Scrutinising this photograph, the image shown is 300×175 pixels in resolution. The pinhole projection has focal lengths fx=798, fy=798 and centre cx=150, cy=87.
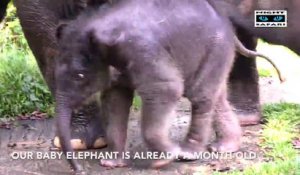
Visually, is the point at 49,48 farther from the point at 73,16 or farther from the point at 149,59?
the point at 149,59

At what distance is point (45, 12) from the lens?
3758mm

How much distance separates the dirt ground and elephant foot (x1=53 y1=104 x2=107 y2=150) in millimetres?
144

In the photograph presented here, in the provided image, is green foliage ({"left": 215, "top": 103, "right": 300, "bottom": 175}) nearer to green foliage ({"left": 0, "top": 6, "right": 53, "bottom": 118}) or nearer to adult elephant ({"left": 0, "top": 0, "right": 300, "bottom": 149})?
adult elephant ({"left": 0, "top": 0, "right": 300, "bottom": 149})

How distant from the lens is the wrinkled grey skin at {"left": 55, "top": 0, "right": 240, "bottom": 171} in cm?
331

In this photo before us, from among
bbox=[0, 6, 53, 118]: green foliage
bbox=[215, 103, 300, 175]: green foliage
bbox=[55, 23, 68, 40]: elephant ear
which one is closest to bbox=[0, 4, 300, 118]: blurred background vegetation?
bbox=[0, 6, 53, 118]: green foliage

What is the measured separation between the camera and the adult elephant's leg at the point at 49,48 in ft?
12.3

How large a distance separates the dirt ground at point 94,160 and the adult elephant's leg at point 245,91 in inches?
3.2

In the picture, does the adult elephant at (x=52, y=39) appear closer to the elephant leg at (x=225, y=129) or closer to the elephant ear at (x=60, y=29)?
the elephant ear at (x=60, y=29)

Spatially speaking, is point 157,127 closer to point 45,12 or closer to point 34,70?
point 45,12

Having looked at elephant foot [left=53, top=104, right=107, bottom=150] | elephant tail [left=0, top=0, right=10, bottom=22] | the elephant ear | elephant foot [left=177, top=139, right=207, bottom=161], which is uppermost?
elephant tail [left=0, top=0, right=10, bottom=22]

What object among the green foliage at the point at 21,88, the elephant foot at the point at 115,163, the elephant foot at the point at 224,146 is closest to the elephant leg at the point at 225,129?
the elephant foot at the point at 224,146

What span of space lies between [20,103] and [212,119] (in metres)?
1.50

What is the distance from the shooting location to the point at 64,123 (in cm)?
332

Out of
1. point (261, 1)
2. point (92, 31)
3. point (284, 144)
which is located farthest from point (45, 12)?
point (284, 144)
